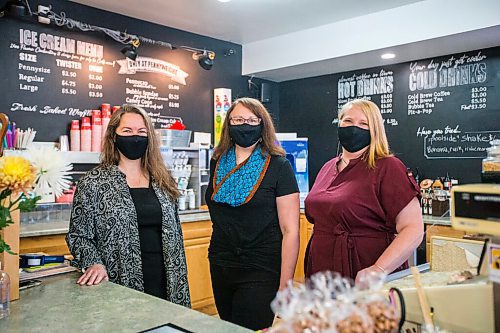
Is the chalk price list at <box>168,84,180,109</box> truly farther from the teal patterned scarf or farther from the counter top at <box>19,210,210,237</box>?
the teal patterned scarf

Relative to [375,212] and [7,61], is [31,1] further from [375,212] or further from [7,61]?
[375,212]

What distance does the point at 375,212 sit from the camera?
173cm

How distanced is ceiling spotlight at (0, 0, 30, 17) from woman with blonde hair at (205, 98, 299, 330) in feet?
6.84

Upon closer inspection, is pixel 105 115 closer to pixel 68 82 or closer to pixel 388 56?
pixel 68 82

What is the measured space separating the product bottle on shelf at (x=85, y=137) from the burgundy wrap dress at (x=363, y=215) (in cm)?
233

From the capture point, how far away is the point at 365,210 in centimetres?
174

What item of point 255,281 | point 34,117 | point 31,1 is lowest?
point 255,281

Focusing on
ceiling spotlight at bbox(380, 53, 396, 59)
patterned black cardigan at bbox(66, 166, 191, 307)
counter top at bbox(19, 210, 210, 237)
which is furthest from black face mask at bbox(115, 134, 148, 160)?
ceiling spotlight at bbox(380, 53, 396, 59)

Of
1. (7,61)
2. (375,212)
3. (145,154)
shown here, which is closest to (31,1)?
(7,61)

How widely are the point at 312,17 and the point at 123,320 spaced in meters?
3.32

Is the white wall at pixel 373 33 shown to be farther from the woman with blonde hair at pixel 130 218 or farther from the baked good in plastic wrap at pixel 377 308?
the baked good in plastic wrap at pixel 377 308

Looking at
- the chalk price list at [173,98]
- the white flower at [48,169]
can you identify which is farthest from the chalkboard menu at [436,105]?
the white flower at [48,169]

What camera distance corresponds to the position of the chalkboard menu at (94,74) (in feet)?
10.8

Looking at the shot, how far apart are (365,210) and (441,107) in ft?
8.82
